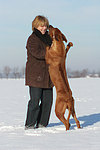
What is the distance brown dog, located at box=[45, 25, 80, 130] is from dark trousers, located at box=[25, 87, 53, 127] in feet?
1.29

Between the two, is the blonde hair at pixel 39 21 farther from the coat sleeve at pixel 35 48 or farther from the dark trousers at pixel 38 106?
the dark trousers at pixel 38 106

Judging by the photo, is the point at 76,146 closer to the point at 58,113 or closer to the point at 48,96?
the point at 58,113

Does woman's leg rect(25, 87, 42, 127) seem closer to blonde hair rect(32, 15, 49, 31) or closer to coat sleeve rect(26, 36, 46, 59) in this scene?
coat sleeve rect(26, 36, 46, 59)

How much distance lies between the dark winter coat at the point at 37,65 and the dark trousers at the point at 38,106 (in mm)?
141

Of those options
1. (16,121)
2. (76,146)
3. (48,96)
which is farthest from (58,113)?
(16,121)

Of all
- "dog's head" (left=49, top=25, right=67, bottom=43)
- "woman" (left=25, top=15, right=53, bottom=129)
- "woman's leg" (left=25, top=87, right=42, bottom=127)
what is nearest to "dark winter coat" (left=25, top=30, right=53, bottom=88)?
"woman" (left=25, top=15, right=53, bottom=129)

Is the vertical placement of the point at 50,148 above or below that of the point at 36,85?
below

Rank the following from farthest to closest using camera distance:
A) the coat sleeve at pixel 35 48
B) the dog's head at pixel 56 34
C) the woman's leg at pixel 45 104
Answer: the woman's leg at pixel 45 104, the coat sleeve at pixel 35 48, the dog's head at pixel 56 34

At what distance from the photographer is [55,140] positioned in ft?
11.2

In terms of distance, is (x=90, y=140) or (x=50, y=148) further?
(x=90, y=140)

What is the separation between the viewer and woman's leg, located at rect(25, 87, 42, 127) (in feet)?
13.8

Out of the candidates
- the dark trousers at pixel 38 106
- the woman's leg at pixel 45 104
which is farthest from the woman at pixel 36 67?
the woman's leg at pixel 45 104

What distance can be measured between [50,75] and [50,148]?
4.72 feet

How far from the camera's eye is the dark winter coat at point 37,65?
13.6ft
